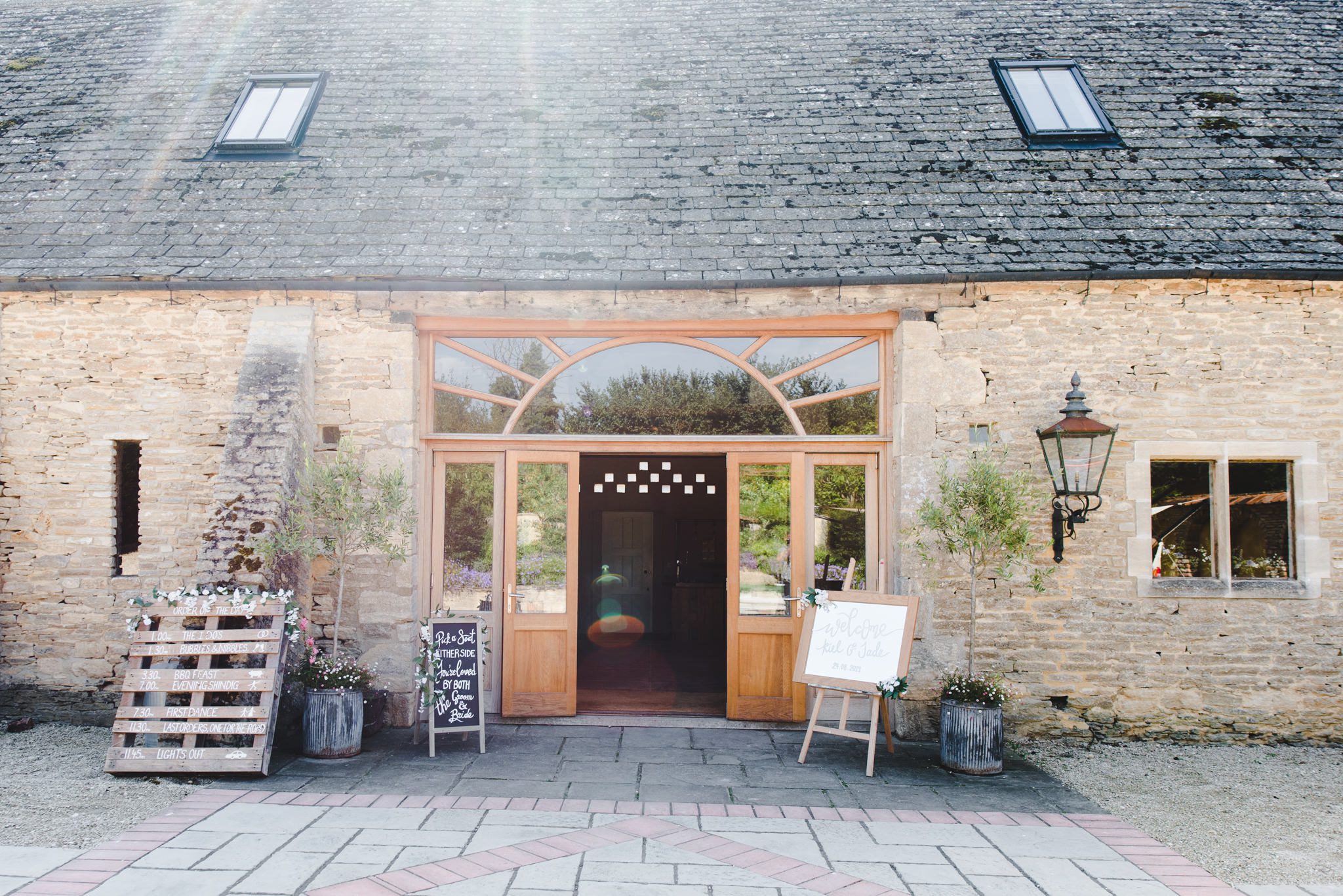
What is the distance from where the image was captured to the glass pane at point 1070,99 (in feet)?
25.2

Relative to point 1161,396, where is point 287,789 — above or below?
below

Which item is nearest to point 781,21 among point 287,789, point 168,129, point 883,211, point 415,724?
point 883,211

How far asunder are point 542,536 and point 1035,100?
20.4ft

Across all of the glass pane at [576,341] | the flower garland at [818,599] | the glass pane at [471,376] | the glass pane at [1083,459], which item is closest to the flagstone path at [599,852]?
the flower garland at [818,599]

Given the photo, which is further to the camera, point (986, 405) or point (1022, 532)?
point (986, 405)

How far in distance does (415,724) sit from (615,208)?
172 inches

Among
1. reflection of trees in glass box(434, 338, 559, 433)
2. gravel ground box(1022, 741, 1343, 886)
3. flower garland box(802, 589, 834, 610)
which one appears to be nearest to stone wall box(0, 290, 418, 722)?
reflection of trees in glass box(434, 338, 559, 433)

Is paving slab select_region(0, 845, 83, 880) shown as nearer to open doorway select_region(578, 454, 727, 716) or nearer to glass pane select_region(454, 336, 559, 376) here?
glass pane select_region(454, 336, 559, 376)

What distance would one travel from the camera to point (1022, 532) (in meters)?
5.85

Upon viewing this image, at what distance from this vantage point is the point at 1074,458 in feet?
19.8

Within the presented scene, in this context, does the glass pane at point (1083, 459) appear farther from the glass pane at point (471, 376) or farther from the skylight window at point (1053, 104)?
the glass pane at point (471, 376)

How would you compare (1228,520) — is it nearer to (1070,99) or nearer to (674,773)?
(1070,99)

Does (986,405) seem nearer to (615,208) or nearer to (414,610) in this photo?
(615,208)

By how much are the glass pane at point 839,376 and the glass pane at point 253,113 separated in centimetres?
553
